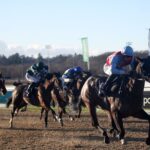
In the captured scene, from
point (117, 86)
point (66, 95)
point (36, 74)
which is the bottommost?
point (66, 95)

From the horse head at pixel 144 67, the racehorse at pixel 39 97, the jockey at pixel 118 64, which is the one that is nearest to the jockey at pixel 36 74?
the racehorse at pixel 39 97

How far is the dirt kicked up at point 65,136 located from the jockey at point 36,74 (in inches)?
54.2

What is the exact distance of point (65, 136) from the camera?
13.3 meters

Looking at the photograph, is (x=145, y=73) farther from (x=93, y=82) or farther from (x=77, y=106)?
(x=77, y=106)

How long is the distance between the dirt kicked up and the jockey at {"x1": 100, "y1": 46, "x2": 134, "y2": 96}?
63.0 inches

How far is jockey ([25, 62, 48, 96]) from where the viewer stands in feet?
52.6

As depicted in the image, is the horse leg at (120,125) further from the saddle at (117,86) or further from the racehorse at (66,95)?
the racehorse at (66,95)

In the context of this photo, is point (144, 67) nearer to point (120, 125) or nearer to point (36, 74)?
point (120, 125)

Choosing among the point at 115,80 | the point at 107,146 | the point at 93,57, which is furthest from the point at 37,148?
the point at 93,57

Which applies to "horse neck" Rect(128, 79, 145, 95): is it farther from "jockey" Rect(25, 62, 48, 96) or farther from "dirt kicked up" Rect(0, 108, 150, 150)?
"jockey" Rect(25, 62, 48, 96)

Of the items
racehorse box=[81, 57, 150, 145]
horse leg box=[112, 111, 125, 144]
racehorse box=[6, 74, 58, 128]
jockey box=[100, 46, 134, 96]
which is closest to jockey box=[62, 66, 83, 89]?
racehorse box=[6, 74, 58, 128]

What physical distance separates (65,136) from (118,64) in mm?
3442

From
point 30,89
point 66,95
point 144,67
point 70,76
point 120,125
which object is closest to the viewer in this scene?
point 144,67

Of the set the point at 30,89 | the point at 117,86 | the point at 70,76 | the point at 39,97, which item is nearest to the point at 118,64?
the point at 117,86
